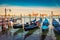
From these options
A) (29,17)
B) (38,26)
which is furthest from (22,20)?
(38,26)

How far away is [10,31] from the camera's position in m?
2.36

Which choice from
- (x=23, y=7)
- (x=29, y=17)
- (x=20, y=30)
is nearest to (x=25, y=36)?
(x=20, y=30)

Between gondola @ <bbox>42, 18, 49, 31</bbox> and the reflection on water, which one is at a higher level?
gondola @ <bbox>42, 18, 49, 31</bbox>

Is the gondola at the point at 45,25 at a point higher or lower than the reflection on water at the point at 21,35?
higher

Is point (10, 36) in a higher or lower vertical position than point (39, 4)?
lower

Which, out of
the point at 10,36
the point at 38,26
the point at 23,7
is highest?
the point at 23,7

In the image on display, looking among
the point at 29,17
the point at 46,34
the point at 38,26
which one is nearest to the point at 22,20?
the point at 29,17

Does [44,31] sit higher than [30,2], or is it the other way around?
[30,2]

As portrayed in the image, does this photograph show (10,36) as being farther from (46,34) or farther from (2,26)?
(46,34)

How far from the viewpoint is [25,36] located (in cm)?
236

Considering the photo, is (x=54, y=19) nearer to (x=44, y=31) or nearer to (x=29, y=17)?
(x=44, y=31)

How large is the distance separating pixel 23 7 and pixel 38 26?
37 cm

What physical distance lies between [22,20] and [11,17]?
0.18 metres

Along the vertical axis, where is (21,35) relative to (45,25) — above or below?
below
